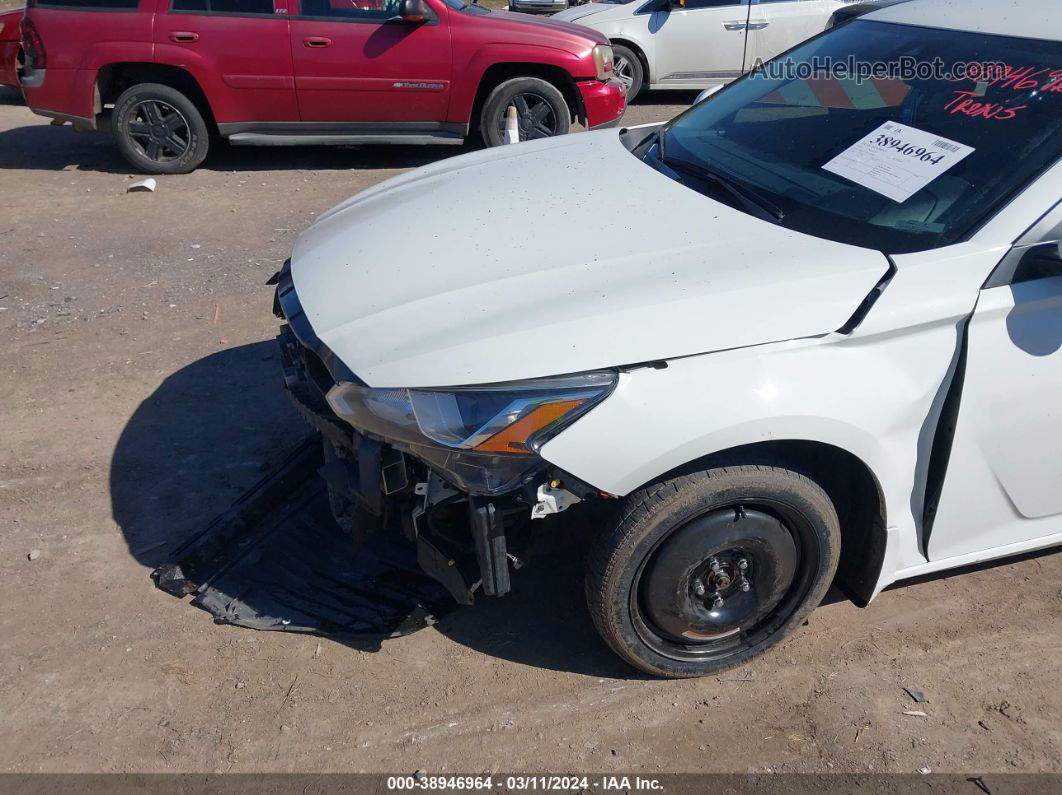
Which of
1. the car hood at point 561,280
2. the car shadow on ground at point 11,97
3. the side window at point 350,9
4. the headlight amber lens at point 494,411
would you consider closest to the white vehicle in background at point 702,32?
the side window at point 350,9

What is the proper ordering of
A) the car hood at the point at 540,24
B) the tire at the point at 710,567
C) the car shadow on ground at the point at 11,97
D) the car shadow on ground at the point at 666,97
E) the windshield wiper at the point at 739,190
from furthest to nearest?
the car shadow on ground at the point at 666,97 < the car shadow on ground at the point at 11,97 < the car hood at the point at 540,24 < the windshield wiper at the point at 739,190 < the tire at the point at 710,567

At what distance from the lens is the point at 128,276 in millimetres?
5742

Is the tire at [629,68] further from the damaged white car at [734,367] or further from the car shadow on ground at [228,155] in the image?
the damaged white car at [734,367]

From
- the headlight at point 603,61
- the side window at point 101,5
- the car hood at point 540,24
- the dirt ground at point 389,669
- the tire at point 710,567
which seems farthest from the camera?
the headlight at point 603,61

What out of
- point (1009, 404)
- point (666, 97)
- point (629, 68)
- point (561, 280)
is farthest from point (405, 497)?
point (666, 97)

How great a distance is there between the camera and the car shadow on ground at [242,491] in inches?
121

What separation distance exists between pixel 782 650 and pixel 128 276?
451cm

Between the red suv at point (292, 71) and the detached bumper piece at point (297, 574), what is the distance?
4.91 metres

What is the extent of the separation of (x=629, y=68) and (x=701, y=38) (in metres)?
0.83

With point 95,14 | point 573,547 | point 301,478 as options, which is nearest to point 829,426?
point 573,547

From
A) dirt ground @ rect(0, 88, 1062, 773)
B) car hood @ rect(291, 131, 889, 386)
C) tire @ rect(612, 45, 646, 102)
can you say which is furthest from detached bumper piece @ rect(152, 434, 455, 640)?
tire @ rect(612, 45, 646, 102)

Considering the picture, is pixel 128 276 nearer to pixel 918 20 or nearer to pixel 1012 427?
pixel 918 20

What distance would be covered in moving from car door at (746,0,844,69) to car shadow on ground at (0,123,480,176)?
11.9 feet

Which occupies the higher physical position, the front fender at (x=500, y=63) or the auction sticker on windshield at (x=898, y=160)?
the auction sticker on windshield at (x=898, y=160)
